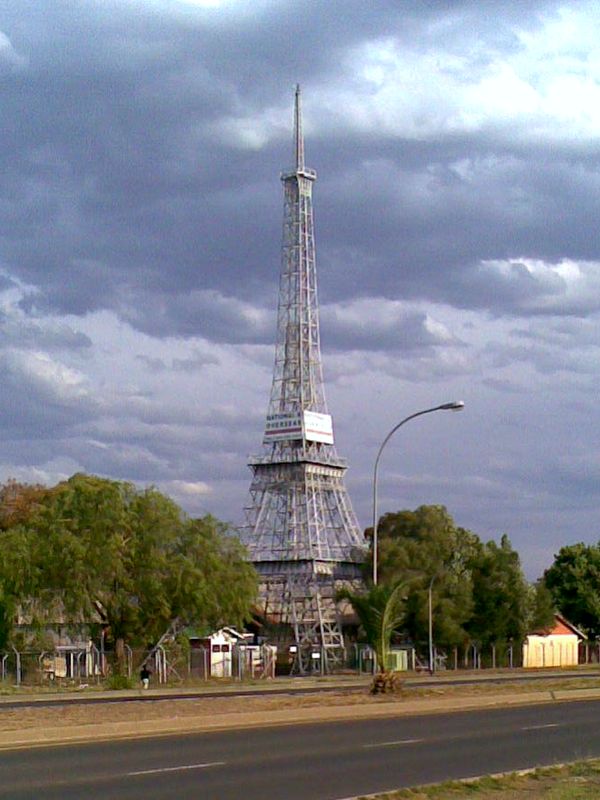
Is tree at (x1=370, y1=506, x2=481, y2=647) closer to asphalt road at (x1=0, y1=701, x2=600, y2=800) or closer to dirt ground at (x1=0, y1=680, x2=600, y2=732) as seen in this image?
dirt ground at (x1=0, y1=680, x2=600, y2=732)

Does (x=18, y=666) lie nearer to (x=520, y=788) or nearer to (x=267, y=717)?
(x=267, y=717)

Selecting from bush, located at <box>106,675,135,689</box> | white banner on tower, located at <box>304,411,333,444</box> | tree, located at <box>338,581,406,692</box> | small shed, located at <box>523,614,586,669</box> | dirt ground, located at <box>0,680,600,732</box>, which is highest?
white banner on tower, located at <box>304,411,333,444</box>

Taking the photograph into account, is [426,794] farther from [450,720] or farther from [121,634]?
[121,634]

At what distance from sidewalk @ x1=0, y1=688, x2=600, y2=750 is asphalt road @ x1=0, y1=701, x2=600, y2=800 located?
0.99m

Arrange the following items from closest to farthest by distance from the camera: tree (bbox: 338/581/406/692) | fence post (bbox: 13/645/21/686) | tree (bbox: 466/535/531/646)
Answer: tree (bbox: 338/581/406/692), fence post (bbox: 13/645/21/686), tree (bbox: 466/535/531/646)

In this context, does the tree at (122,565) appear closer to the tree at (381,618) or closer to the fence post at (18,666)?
the fence post at (18,666)

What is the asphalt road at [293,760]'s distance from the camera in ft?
53.6

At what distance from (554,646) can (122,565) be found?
46371 millimetres

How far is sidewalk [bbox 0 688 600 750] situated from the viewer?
24.1m

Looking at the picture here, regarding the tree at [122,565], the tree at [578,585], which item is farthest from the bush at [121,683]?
the tree at [578,585]

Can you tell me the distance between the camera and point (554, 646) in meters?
93.8

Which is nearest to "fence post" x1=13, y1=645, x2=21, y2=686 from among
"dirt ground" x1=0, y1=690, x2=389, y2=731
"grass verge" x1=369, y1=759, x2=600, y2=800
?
"dirt ground" x1=0, y1=690, x2=389, y2=731

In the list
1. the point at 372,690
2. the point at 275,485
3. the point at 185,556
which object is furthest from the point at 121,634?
the point at 275,485

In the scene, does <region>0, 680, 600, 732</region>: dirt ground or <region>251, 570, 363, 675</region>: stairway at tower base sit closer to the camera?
<region>0, 680, 600, 732</region>: dirt ground
